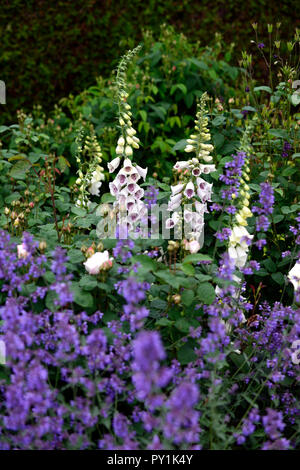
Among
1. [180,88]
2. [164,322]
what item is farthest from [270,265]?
[180,88]

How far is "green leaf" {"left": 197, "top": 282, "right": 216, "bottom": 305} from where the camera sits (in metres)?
2.21

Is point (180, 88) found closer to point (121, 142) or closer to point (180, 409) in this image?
point (121, 142)

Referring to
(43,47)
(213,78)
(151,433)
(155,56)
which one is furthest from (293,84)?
(43,47)

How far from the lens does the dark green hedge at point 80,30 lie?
255 inches

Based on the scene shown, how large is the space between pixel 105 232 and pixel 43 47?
15.1 feet

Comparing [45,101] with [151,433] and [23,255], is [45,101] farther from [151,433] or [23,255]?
[151,433]

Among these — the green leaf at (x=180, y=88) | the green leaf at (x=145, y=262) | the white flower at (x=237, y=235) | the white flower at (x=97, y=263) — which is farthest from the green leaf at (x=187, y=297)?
the green leaf at (x=180, y=88)

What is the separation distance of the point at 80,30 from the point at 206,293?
16.9 feet

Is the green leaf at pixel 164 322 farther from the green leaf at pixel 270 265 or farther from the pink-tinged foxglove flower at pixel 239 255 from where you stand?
the green leaf at pixel 270 265

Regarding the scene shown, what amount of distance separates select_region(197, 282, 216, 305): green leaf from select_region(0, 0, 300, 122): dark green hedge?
479cm

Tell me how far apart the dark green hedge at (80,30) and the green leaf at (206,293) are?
4794mm

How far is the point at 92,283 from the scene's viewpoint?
220 centimetres

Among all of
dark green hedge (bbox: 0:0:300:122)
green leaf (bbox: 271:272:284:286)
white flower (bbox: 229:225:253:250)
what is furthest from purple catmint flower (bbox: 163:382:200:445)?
dark green hedge (bbox: 0:0:300:122)

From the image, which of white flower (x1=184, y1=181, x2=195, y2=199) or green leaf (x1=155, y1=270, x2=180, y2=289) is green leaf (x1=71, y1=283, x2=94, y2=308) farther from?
white flower (x1=184, y1=181, x2=195, y2=199)
